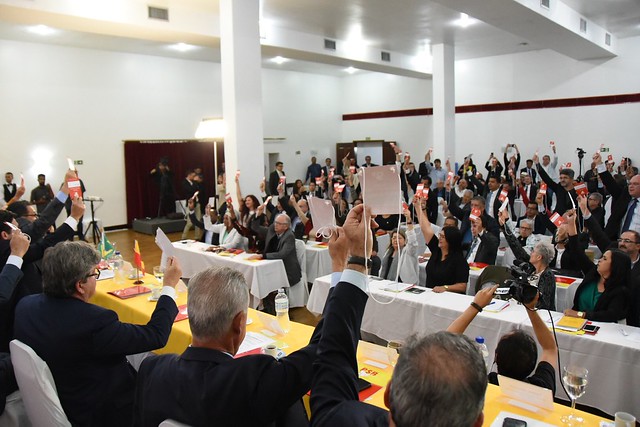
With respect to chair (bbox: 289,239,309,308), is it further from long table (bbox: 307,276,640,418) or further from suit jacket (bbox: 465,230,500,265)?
suit jacket (bbox: 465,230,500,265)

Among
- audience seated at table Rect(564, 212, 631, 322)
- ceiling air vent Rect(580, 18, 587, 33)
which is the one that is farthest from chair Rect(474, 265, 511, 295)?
ceiling air vent Rect(580, 18, 587, 33)

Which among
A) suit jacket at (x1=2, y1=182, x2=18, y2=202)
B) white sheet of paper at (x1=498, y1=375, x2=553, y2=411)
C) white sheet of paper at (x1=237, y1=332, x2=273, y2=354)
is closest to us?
white sheet of paper at (x1=498, y1=375, x2=553, y2=411)

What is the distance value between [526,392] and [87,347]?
1.90 metres

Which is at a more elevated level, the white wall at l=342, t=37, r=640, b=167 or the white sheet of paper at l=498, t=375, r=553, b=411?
the white wall at l=342, t=37, r=640, b=167

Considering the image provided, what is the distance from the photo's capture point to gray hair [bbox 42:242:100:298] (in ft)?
7.25

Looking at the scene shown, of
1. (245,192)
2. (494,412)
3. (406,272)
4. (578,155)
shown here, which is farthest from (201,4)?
(578,155)

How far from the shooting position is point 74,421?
7.31ft

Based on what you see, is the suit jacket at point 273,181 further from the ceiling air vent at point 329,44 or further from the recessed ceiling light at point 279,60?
the ceiling air vent at point 329,44

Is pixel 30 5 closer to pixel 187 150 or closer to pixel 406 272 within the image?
pixel 406 272

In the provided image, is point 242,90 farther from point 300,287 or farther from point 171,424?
point 171,424

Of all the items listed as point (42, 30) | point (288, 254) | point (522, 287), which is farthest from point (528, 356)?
point (42, 30)

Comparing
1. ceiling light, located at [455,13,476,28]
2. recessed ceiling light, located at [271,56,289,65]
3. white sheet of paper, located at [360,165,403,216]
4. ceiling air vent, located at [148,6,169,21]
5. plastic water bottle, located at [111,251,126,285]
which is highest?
recessed ceiling light, located at [271,56,289,65]

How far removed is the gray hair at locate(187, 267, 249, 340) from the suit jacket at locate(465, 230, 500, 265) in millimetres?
3992

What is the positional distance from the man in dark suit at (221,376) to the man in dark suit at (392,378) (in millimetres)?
178
